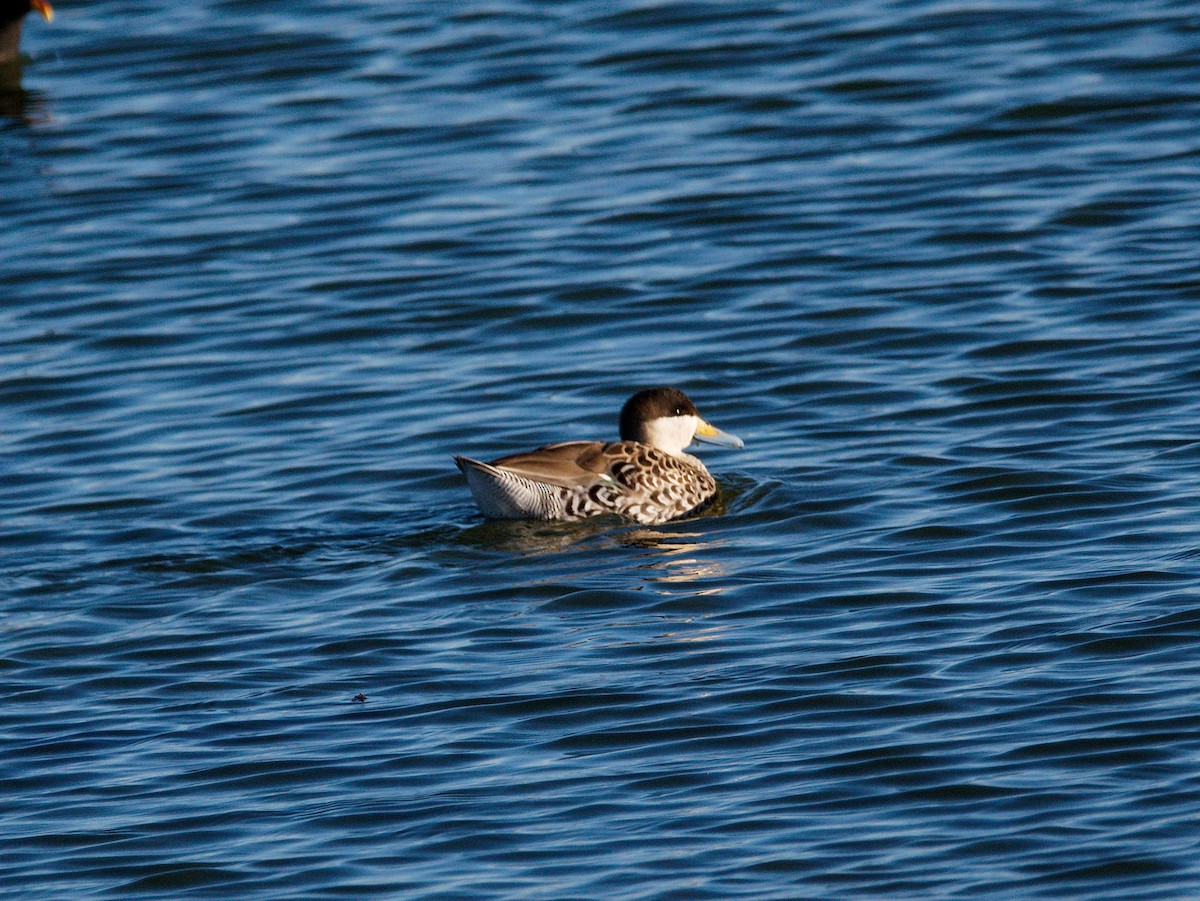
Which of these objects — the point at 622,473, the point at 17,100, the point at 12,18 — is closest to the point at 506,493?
the point at 622,473

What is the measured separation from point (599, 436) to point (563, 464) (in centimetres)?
141

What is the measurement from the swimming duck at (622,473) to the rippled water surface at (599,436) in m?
0.21

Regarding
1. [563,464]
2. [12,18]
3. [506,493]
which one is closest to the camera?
[506,493]

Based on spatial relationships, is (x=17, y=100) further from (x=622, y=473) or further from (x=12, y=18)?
(x=622, y=473)

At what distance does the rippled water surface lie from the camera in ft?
21.5

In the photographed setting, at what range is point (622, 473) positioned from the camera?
9.81 m

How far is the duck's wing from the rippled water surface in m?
0.32

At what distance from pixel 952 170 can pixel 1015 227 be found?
1.35 meters

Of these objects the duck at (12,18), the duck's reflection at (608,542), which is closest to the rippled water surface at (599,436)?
the duck's reflection at (608,542)

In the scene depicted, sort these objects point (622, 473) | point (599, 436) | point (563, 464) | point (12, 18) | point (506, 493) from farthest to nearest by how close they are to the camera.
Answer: point (12, 18) → point (599, 436) → point (622, 473) → point (563, 464) → point (506, 493)

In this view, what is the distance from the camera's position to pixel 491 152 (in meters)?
15.9

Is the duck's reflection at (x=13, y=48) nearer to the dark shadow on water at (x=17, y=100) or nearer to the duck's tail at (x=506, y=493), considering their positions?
the dark shadow on water at (x=17, y=100)

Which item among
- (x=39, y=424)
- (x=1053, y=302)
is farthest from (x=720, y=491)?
(x=39, y=424)

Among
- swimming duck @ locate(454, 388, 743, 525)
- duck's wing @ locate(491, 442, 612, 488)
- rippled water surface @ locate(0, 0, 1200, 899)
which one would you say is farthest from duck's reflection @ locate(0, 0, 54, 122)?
duck's wing @ locate(491, 442, 612, 488)
